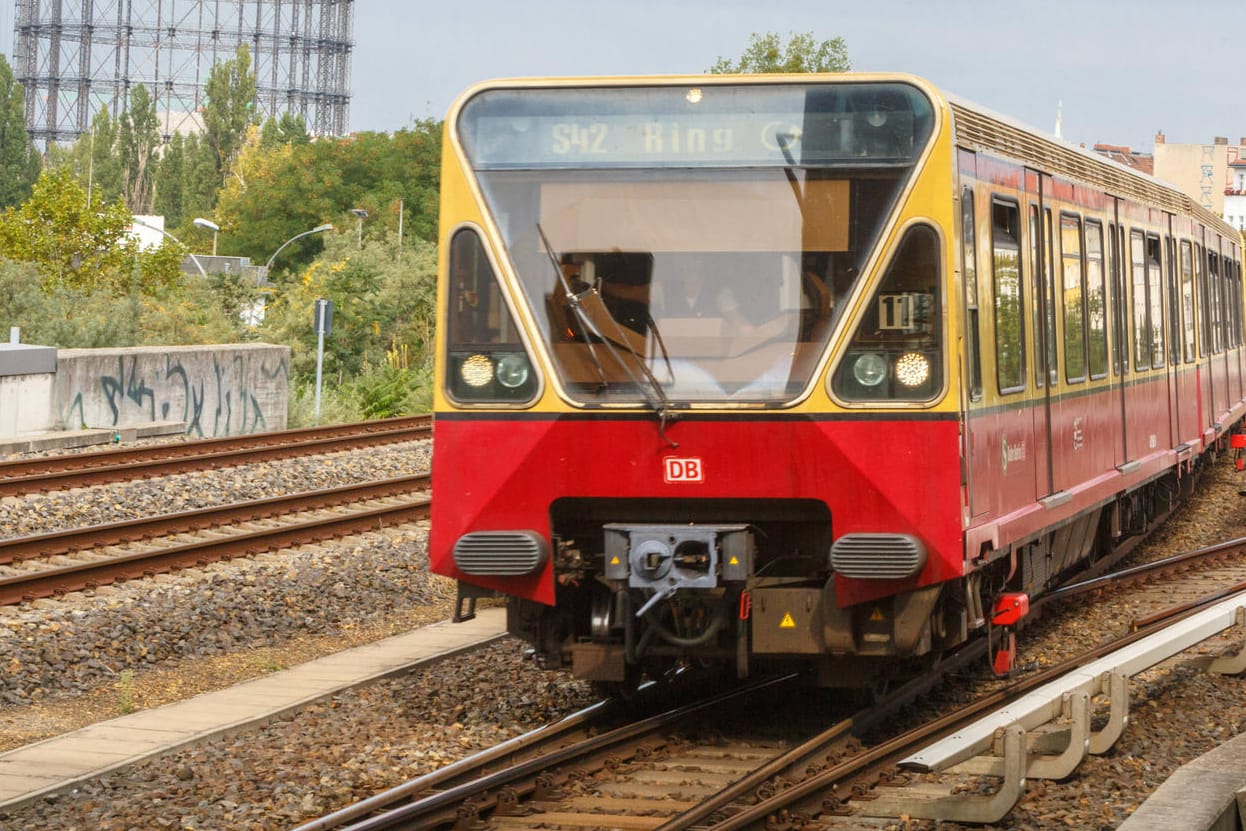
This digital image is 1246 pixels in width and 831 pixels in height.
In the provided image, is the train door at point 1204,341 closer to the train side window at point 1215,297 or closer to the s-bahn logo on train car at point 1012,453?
the train side window at point 1215,297

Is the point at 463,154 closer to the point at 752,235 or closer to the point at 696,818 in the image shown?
the point at 752,235

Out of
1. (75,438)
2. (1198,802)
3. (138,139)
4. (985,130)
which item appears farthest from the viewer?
(138,139)

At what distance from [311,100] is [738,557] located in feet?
451

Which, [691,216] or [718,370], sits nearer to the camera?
[718,370]

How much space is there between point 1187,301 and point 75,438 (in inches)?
552

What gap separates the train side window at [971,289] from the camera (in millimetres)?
8492

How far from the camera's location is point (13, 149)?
366 feet

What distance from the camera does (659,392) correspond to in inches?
327

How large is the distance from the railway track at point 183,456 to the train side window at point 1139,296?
412 inches

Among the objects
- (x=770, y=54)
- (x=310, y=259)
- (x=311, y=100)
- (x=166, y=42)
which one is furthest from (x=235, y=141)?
(x=770, y=54)

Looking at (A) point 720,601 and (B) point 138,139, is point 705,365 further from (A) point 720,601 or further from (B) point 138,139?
(B) point 138,139

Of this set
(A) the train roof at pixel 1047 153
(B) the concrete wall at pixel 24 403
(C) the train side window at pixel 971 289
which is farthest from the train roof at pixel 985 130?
(B) the concrete wall at pixel 24 403

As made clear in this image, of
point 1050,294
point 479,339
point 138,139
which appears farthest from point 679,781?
point 138,139

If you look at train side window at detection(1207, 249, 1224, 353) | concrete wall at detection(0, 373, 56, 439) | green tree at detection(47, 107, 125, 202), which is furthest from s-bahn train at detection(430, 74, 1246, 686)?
green tree at detection(47, 107, 125, 202)
